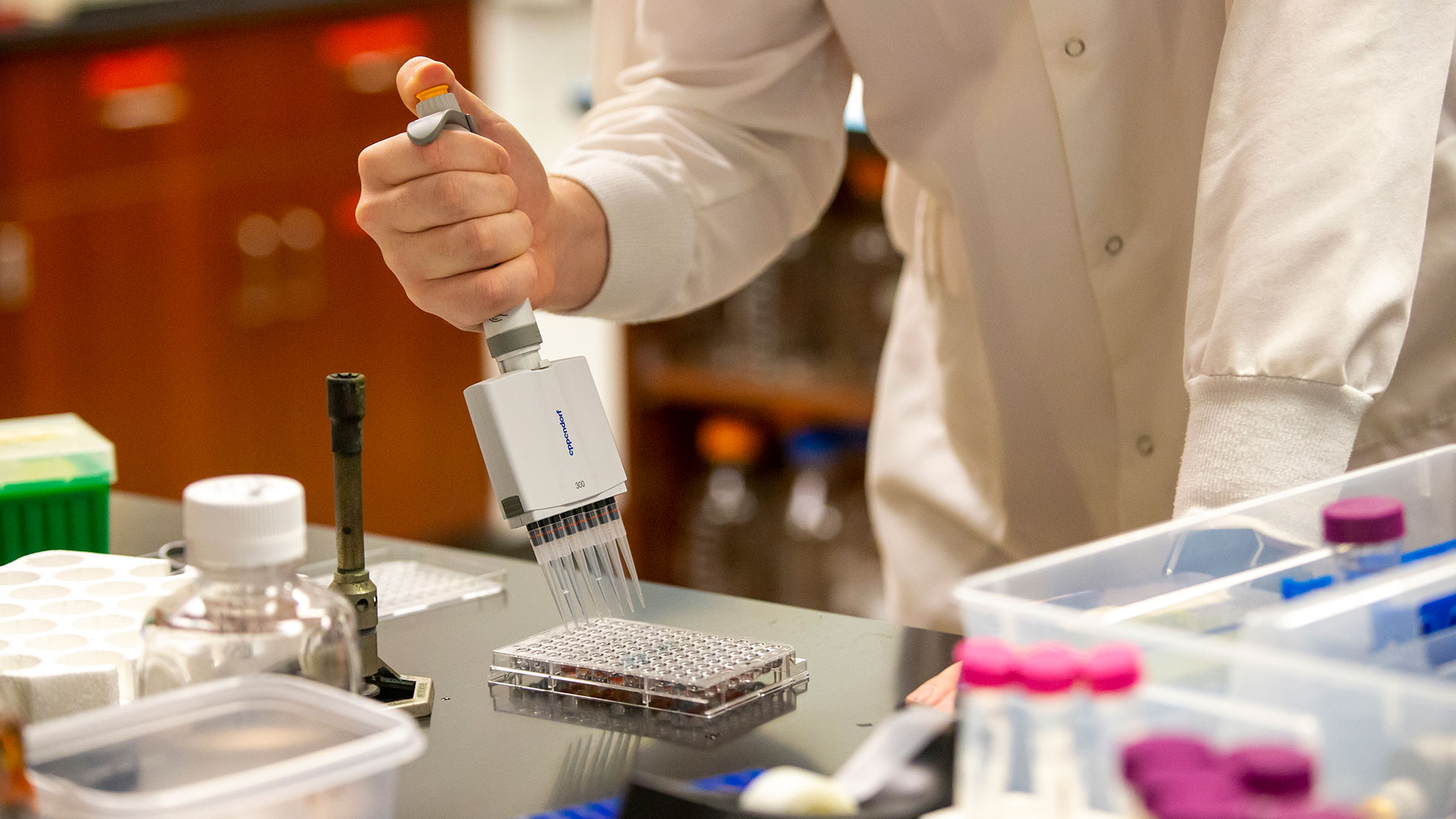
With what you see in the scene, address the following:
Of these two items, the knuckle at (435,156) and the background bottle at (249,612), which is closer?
the background bottle at (249,612)

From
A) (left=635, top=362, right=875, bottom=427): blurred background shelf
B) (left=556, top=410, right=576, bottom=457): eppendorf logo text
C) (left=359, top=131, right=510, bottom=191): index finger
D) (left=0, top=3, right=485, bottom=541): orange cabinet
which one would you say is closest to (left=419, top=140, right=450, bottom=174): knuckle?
(left=359, top=131, right=510, bottom=191): index finger

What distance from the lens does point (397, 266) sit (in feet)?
2.77

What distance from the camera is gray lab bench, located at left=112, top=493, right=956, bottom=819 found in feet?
2.03

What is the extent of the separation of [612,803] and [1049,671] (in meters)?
0.23

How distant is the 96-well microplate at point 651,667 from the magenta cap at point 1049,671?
266 mm

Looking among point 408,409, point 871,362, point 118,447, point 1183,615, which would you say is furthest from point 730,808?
point 408,409

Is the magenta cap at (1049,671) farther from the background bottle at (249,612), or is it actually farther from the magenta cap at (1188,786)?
the background bottle at (249,612)

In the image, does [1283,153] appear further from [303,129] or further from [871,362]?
[303,129]

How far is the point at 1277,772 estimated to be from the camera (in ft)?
1.33

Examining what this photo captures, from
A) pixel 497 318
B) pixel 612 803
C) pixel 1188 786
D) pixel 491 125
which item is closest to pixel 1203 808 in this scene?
pixel 1188 786

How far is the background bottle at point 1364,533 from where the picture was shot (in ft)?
1.75

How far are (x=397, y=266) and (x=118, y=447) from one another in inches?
73.4

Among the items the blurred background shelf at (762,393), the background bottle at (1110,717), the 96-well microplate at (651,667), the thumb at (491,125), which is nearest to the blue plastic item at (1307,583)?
the background bottle at (1110,717)

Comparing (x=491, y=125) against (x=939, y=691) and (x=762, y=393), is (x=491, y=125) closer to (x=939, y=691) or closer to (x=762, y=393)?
(x=939, y=691)
